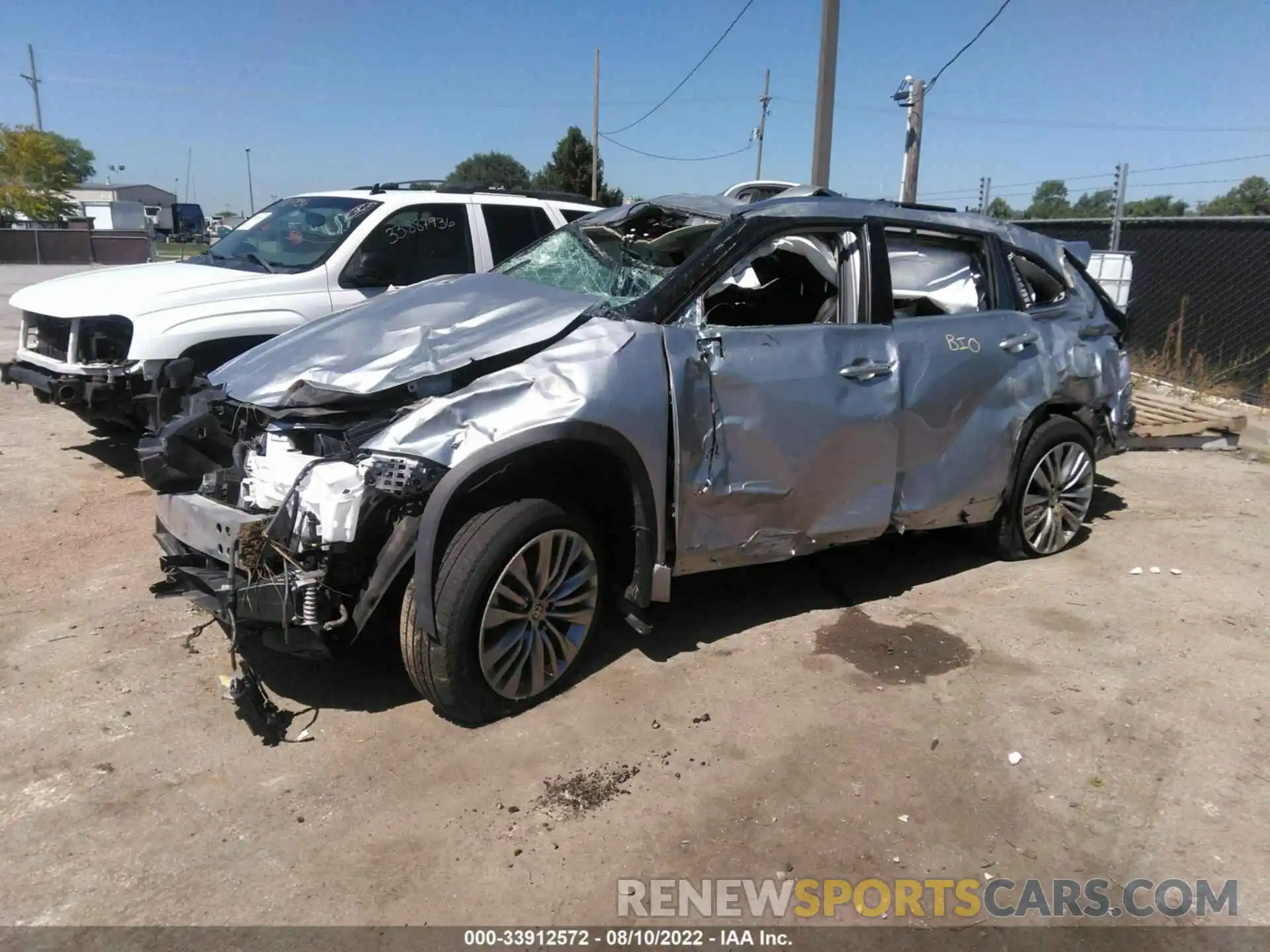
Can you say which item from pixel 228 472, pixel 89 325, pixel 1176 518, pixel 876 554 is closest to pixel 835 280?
pixel 876 554

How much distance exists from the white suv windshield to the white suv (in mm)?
13

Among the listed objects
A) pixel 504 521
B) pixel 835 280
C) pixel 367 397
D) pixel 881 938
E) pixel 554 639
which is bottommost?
pixel 881 938

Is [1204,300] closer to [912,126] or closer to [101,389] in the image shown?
[912,126]

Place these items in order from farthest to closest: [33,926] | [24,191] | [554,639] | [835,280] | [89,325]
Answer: [24,191], [89,325], [835,280], [554,639], [33,926]

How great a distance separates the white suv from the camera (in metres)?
5.93

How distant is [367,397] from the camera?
3.44 meters

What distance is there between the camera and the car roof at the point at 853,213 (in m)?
4.35

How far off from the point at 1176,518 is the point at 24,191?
59515mm

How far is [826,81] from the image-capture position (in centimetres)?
921

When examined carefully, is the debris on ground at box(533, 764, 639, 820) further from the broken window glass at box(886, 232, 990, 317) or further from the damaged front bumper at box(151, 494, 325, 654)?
the broken window glass at box(886, 232, 990, 317)

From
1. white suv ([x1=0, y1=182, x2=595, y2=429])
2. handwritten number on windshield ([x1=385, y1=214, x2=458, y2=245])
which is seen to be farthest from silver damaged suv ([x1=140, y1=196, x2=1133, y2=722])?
handwritten number on windshield ([x1=385, y1=214, x2=458, y2=245])

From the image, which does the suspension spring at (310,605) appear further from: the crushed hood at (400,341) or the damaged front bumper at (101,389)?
the damaged front bumper at (101,389)

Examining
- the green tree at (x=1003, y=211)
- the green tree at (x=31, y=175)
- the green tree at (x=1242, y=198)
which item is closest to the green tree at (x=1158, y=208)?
the green tree at (x=1242, y=198)

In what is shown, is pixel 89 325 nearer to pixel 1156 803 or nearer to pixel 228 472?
pixel 228 472
